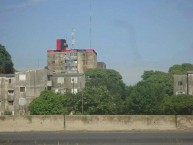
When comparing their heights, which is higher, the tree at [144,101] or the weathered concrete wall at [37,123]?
the tree at [144,101]

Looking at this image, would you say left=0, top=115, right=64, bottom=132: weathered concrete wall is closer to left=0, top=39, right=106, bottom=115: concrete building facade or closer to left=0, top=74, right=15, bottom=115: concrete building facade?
left=0, top=39, right=106, bottom=115: concrete building facade

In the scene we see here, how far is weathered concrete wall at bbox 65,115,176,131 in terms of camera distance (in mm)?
43469

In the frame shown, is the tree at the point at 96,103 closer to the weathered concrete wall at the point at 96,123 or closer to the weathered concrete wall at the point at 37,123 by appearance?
the weathered concrete wall at the point at 96,123

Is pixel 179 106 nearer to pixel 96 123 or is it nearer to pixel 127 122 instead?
pixel 127 122

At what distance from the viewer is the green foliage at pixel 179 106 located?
160 ft

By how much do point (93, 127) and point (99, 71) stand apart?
51.8 metres

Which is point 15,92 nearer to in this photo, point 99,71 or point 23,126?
point 23,126

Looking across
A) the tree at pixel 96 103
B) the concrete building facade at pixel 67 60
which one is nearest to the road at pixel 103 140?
the tree at pixel 96 103

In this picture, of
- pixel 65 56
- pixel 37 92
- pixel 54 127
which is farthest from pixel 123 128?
pixel 65 56

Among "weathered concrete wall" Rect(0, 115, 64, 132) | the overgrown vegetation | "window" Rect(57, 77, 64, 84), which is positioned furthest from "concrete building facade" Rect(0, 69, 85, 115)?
"weathered concrete wall" Rect(0, 115, 64, 132)

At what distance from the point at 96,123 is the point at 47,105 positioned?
30.6ft

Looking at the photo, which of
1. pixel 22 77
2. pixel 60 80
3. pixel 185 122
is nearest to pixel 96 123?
pixel 185 122

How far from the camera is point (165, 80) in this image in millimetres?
85312

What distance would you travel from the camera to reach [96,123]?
43.9 m
